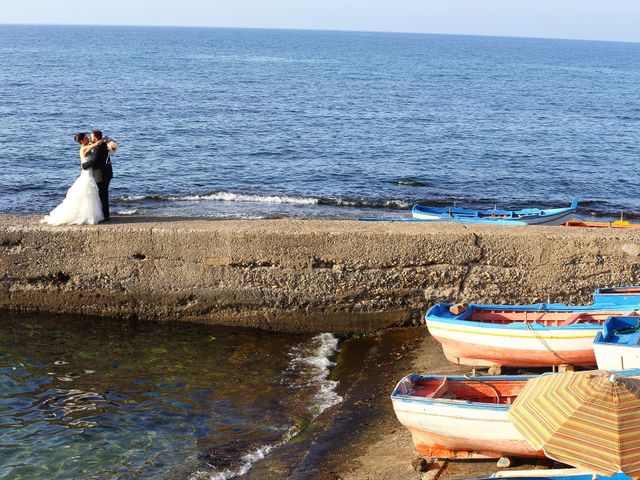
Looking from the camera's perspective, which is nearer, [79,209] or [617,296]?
[617,296]

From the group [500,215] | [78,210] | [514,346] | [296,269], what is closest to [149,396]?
[296,269]

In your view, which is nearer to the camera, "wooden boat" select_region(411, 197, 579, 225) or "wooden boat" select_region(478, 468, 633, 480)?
"wooden boat" select_region(478, 468, 633, 480)

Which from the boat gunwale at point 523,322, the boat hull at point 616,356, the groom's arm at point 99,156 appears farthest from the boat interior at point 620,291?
the groom's arm at point 99,156

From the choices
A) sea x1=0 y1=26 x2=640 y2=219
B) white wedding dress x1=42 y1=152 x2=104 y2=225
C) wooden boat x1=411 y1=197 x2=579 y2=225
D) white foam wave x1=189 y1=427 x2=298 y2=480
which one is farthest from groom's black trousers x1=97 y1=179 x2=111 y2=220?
sea x1=0 y1=26 x2=640 y2=219

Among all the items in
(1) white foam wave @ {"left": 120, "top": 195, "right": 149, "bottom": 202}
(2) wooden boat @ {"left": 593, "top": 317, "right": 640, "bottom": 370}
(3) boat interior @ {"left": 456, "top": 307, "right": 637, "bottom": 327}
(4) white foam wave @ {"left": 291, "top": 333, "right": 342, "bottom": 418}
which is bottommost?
(1) white foam wave @ {"left": 120, "top": 195, "right": 149, "bottom": 202}

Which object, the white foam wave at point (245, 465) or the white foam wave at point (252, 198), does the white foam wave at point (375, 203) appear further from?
the white foam wave at point (245, 465)

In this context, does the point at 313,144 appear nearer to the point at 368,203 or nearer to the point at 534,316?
the point at 368,203

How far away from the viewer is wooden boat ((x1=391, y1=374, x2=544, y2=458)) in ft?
25.4

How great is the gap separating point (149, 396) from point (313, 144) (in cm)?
A: 2305

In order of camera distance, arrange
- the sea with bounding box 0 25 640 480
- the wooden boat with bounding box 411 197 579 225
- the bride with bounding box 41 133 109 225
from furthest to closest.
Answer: the wooden boat with bounding box 411 197 579 225 < the bride with bounding box 41 133 109 225 < the sea with bounding box 0 25 640 480

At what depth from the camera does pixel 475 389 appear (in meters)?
8.45

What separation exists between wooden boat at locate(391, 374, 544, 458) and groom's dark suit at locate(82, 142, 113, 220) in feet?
18.7

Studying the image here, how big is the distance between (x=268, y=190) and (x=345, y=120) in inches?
592

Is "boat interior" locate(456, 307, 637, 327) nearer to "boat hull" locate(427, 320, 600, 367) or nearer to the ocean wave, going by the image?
"boat hull" locate(427, 320, 600, 367)
